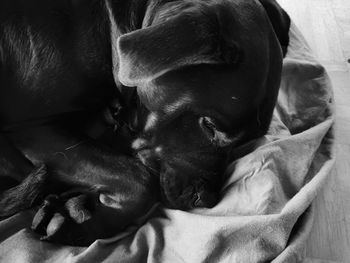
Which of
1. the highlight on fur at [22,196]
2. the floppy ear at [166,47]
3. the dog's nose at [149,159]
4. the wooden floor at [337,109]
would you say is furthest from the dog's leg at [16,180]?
the wooden floor at [337,109]

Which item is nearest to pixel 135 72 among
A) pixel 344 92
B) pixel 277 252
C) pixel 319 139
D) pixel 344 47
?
pixel 277 252

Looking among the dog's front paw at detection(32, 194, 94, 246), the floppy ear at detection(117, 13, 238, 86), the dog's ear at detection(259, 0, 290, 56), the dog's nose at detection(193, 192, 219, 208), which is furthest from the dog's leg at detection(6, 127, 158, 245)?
the dog's ear at detection(259, 0, 290, 56)

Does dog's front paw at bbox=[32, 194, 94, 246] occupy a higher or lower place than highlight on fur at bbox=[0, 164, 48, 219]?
lower

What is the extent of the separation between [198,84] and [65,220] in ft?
2.05

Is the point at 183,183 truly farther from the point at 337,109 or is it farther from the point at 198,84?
the point at 337,109

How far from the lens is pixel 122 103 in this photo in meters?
1.69

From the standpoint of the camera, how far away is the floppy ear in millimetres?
1288

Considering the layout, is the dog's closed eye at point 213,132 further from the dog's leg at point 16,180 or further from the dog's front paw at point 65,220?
the dog's leg at point 16,180

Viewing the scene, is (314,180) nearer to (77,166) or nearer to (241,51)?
(241,51)

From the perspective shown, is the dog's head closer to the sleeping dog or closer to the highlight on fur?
the sleeping dog

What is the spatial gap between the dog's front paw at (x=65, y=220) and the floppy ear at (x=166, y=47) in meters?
0.47

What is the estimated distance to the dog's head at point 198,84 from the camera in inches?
51.3

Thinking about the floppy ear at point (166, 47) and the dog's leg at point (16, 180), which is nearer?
the floppy ear at point (166, 47)

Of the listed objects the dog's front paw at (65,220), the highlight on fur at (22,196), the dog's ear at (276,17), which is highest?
the dog's ear at (276,17)
